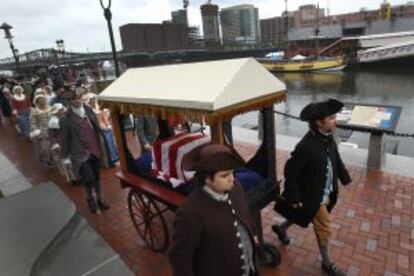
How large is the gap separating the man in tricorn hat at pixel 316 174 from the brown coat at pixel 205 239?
1.23 m

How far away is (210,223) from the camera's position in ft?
6.25

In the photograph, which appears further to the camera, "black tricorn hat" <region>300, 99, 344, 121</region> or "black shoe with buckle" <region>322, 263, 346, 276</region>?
"black shoe with buckle" <region>322, 263, 346, 276</region>

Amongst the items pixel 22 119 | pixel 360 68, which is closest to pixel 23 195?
pixel 22 119

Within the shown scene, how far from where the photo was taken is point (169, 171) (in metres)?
3.72

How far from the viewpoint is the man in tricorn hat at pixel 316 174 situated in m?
2.99

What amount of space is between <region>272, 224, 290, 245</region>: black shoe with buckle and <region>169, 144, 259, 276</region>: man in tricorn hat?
1.98m

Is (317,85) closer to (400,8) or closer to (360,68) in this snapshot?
(360,68)

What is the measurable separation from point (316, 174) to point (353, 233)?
1.62 m

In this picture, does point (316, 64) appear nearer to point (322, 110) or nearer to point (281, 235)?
point (281, 235)

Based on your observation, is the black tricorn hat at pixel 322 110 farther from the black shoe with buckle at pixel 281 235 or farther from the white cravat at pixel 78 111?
the white cravat at pixel 78 111

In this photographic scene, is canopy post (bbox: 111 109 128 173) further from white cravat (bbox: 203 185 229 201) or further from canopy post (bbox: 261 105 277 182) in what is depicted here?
white cravat (bbox: 203 185 229 201)

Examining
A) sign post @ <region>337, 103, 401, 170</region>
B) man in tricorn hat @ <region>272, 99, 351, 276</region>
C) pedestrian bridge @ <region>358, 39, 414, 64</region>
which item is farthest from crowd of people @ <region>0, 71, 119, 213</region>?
pedestrian bridge @ <region>358, 39, 414, 64</region>

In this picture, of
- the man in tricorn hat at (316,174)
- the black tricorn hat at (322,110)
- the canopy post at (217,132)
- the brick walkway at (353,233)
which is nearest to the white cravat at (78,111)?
the brick walkway at (353,233)

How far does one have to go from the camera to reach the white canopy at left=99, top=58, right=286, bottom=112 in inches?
108
